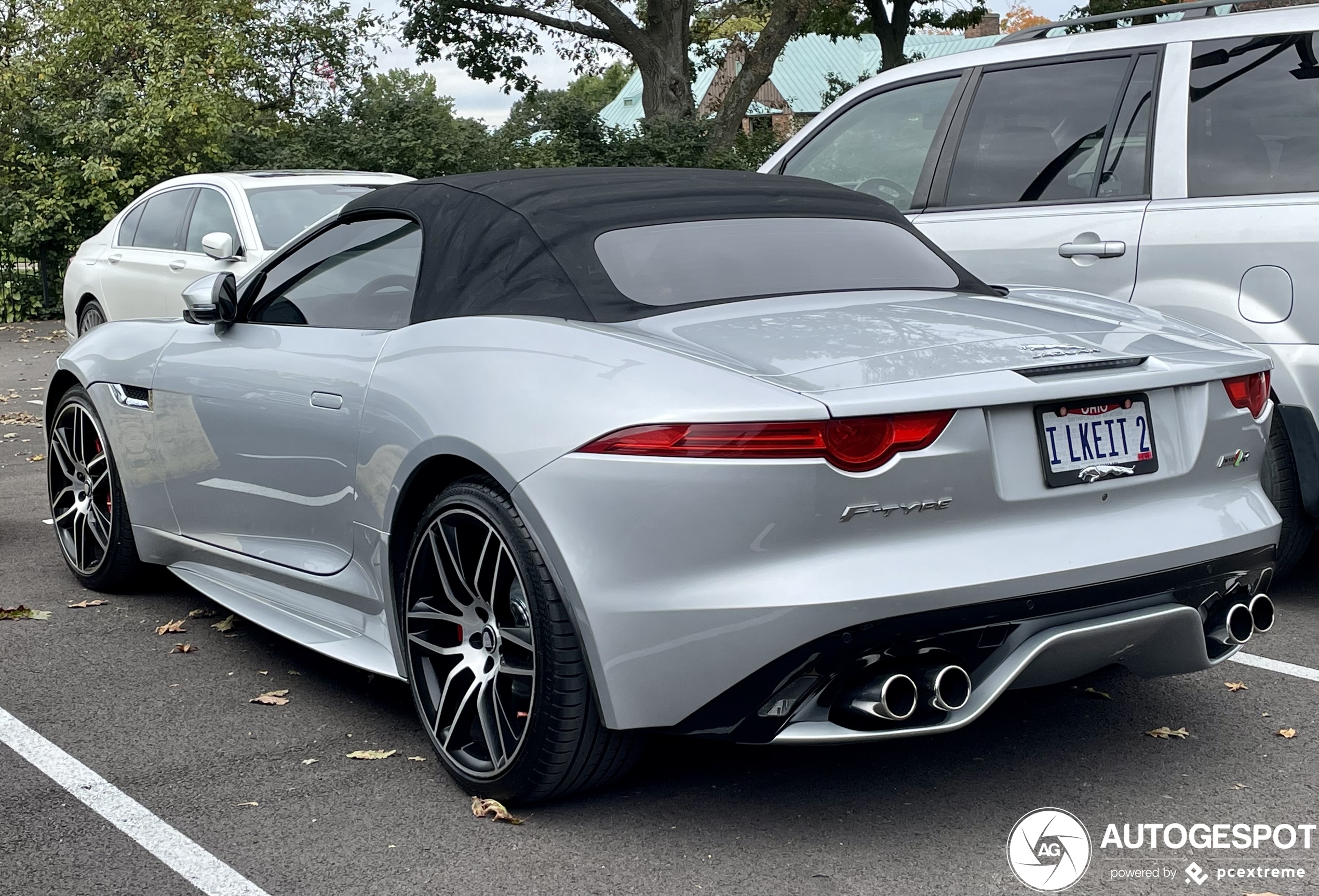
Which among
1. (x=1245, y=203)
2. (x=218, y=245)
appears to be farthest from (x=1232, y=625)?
(x=218, y=245)

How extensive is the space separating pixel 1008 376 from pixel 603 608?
1012 mm

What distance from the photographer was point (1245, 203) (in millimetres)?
A: 5043

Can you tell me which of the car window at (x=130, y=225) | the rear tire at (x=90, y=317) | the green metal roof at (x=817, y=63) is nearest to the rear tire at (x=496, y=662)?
the car window at (x=130, y=225)

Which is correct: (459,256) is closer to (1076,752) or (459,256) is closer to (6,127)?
(1076,752)

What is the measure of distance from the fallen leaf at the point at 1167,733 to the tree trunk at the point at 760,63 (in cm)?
2100

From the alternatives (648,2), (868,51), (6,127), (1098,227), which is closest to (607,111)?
(868,51)

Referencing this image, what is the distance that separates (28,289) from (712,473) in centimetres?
1865

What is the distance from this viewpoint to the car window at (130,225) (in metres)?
11.1

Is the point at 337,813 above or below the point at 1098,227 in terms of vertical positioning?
below

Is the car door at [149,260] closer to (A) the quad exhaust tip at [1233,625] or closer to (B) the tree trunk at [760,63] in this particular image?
(A) the quad exhaust tip at [1233,625]

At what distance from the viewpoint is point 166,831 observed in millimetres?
3373

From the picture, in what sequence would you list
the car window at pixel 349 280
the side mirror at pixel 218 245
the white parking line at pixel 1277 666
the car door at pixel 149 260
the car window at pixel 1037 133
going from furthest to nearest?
the car door at pixel 149 260, the side mirror at pixel 218 245, the car window at pixel 1037 133, the white parking line at pixel 1277 666, the car window at pixel 349 280

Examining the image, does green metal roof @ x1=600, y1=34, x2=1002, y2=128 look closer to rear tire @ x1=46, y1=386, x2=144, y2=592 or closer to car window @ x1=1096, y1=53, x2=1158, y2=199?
car window @ x1=1096, y1=53, x2=1158, y2=199

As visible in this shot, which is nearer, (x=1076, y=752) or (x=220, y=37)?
(x=1076, y=752)
